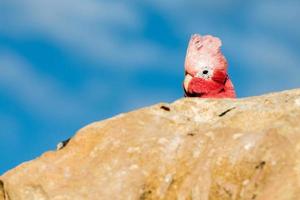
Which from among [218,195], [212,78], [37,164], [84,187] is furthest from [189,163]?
[212,78]

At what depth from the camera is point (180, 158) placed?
13.2 metres

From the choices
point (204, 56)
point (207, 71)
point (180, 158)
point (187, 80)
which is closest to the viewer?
point (180, 158)

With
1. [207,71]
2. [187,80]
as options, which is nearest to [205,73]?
[207,71]

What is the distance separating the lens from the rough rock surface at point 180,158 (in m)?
12.0

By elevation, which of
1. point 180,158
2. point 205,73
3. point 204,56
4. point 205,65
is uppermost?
point 204,56

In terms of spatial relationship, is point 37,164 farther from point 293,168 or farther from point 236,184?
point 293,168

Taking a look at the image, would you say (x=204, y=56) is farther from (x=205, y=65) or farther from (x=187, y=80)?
(x=187, y=80)

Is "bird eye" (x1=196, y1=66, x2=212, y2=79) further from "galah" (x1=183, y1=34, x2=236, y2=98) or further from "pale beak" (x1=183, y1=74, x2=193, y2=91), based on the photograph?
"pale beak" (x1=183, y1=74, x2=193, y2=91)

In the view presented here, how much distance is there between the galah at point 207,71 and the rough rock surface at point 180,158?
2305 mm

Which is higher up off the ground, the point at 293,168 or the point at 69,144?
the point at 69,144

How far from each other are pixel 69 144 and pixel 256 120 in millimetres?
3736

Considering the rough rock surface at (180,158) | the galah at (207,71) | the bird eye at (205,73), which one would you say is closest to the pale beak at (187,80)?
the galah at (207,71)

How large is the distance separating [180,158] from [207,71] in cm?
460

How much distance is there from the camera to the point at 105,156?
13.7 meters
